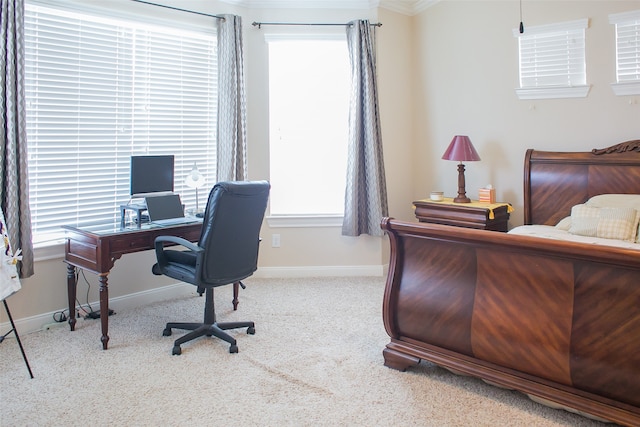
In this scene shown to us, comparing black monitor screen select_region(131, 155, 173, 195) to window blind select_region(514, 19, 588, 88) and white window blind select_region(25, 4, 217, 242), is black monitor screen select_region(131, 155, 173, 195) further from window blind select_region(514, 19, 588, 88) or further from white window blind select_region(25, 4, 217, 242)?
window blind select_region(514, 19, 588, 88)

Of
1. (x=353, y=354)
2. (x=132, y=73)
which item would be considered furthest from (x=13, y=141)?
(x=353, y=354)

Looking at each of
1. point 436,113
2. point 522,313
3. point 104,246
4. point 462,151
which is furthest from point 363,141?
point 522,313

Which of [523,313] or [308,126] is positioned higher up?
[308,126]

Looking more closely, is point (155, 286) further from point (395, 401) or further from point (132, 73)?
point (395, 401)

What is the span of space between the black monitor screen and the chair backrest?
88 centimetres

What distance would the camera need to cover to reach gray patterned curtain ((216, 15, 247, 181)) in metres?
4.25

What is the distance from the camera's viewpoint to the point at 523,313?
87.0 inches

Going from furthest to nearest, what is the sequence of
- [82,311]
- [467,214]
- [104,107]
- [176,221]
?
1. [467,214]
2. [104,107]
3. [82,311]
4. [176,221]

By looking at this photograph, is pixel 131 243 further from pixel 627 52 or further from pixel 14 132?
pixel 627 52

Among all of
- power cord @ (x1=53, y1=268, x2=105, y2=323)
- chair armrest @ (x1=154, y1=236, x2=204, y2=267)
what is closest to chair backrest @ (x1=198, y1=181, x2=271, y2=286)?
chair armrest @ (x1=154, y1=236, x2=204, y2=267)

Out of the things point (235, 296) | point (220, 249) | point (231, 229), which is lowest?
point (235, 296)

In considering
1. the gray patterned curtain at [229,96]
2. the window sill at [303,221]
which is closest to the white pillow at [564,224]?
the window sill at [303,221]

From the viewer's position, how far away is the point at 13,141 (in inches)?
123

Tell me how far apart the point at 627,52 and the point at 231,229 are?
10.1 feet
